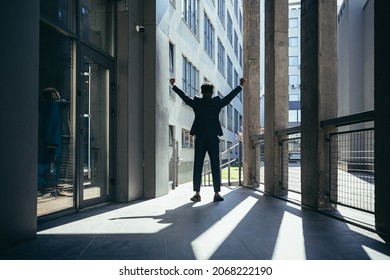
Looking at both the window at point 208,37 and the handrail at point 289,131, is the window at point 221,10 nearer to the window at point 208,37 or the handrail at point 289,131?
the window at point 208,37

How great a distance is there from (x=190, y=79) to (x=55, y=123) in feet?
45.0

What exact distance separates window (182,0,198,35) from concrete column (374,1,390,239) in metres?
14.2

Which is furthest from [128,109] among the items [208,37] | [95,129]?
[208,37]

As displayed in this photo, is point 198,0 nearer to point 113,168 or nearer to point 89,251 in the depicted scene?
point 113,168

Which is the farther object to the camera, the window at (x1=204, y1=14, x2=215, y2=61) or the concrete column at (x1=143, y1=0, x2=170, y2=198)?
the window at (x1=204, y1=14, x2=215, y2=61)

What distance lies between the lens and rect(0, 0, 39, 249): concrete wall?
3.06m

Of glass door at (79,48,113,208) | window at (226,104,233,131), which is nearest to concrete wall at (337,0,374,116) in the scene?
glass door at (79,48,113,208)

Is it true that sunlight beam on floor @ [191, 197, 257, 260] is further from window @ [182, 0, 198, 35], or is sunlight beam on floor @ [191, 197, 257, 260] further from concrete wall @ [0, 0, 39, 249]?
window @ [182, 0, 198, 35]

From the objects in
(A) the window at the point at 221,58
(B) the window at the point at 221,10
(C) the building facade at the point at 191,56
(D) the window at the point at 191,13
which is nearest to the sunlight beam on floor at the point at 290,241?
(C) the building facade at the point at 191,56

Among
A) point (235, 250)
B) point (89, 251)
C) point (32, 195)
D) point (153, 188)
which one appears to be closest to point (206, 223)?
point (235, 250)

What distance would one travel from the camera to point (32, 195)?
338 centimetres

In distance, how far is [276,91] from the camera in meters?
6.97

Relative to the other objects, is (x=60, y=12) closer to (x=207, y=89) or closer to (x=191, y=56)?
(x=207, y=89)
